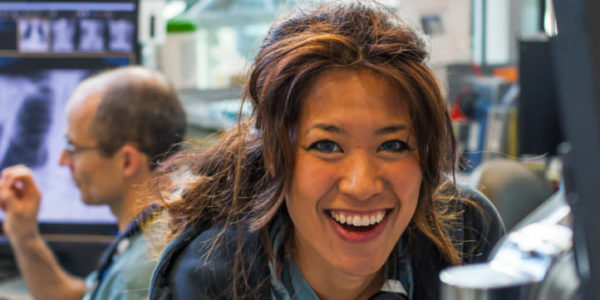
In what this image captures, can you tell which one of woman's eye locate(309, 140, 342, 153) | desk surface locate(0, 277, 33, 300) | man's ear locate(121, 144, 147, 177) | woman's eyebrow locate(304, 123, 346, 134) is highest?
A: woman's eyebrow locate(304, 123, 346, 134)

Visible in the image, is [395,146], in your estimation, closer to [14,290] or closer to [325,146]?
[325,146]

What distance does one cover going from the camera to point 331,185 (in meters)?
0.89

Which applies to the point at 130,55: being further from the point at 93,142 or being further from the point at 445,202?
the point at 445,202

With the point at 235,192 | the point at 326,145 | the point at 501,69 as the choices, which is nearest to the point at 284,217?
the point at 235,192

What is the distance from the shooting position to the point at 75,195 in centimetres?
200

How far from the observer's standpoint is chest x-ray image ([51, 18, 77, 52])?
1995 millimetres

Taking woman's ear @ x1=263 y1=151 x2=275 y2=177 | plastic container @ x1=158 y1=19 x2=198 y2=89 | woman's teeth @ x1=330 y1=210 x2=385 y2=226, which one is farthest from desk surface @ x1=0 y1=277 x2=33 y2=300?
woman's teeth @ x1=330 y1=210 x2=385 y2=226

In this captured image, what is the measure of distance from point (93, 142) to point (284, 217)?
0.79 metres

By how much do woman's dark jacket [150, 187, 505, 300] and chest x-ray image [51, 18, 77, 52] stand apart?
114cm

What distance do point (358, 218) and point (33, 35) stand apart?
4.83ft

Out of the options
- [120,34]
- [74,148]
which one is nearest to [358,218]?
[74,148]

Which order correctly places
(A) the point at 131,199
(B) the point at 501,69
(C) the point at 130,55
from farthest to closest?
(B) the point at 501,69 < (C) the point at 130,55 < (A) the point at 131,199

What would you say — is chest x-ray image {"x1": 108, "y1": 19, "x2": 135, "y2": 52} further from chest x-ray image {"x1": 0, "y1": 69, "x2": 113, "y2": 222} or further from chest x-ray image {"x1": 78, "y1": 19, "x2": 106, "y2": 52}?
chest x-ray image {"x1": 0, "y1": 69, "x2": 113, "y2": 222}

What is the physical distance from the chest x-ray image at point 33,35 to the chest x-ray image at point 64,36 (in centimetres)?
2
